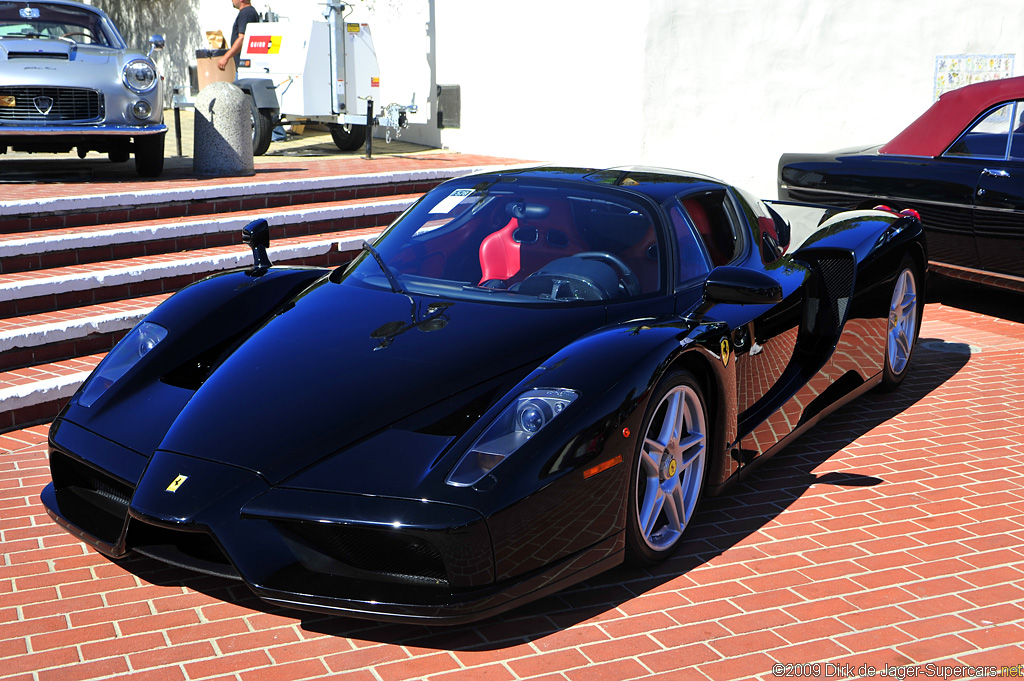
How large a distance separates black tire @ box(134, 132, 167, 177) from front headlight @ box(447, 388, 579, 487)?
280 inches

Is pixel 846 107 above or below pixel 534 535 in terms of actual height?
above

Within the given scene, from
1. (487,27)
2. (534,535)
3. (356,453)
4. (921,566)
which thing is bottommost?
(921,566)

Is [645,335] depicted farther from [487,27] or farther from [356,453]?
[487,27]

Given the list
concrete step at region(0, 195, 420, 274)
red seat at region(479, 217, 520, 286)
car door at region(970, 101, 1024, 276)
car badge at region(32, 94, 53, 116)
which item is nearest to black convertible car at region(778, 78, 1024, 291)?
car door at region(970, 101, 1024, 276)

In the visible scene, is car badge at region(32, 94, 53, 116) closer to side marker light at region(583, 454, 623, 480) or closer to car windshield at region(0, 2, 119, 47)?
car windshield at region(0, 2, 119, 47)

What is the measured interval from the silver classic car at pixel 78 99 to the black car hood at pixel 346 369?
581 cm

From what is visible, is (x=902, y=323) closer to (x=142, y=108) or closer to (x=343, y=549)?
(x=343, y=549)

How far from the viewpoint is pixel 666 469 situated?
347 cm

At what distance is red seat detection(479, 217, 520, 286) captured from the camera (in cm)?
399

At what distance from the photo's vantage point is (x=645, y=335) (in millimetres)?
3459

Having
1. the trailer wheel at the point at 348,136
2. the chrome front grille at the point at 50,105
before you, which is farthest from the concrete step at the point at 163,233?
the trailer wheel at the point at 348,136

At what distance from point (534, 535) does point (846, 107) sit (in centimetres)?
1075

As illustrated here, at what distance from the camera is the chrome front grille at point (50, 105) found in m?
8.55

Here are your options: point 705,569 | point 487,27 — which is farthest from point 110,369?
point 487,27
